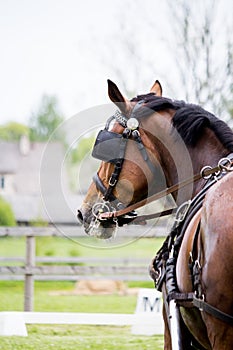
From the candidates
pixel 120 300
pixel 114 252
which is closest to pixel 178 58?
pixel 120 300

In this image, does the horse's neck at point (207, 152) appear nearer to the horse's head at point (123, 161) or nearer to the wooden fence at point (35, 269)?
the horse's head at point (123, 161)

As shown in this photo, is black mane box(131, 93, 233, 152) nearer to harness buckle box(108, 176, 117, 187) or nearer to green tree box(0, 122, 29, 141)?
harness buckle box(108, 176, 117, 187)

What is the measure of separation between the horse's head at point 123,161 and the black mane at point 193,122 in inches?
4.4

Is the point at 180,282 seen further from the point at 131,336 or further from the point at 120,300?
the point at 120,300

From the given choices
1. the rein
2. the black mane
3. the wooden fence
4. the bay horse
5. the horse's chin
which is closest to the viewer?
the bay horse

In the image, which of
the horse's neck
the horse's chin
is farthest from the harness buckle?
the horse's neck

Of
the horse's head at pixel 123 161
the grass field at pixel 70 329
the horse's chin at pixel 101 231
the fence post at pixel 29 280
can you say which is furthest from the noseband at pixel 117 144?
the fence post at pixel 29 280

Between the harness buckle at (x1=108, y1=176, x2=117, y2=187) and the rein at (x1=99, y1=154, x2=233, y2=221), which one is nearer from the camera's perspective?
the rein at (x1=99, y1=154, x2=233, y2=221)

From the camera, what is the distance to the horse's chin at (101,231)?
14.1 ft

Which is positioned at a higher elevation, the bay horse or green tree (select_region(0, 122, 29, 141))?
green tree (select_region(0, 122, 29, 141))

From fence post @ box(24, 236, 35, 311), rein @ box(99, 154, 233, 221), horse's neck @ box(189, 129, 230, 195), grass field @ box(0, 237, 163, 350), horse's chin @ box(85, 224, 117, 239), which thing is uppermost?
horse's neck @ box(189, 129, 230, 195)

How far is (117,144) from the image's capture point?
405 cm

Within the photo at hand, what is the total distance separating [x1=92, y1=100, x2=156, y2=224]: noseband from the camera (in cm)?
403

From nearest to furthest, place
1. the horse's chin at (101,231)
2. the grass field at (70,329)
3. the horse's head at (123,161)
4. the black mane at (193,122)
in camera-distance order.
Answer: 1. the black mane at (193,122)
2. the horse's head at (123,161)
3. the horse's chin at (101,231)
4. the grass field at (70,329)
